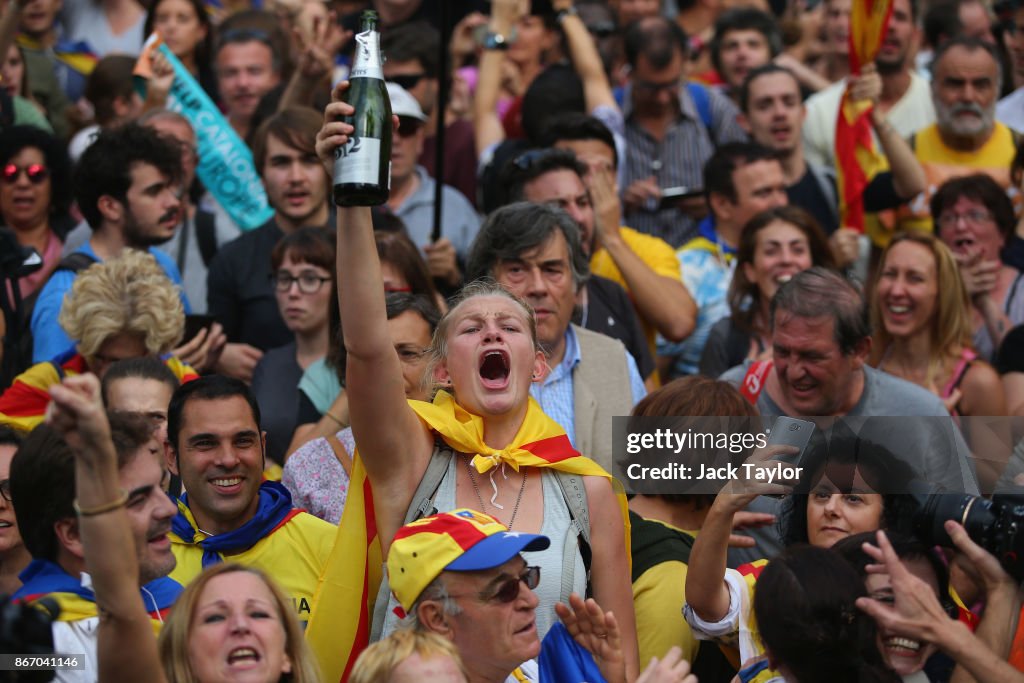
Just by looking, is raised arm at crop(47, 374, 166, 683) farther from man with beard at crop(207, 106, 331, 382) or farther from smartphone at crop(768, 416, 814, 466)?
man with beard at crop(207, 106, 331, 382)

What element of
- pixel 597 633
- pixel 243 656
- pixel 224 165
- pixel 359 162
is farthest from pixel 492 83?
pixel 243 656

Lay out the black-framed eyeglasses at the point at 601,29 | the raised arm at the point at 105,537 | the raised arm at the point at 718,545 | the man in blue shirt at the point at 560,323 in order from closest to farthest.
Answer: the raised arm at the point at 105,537, the raised arm at the point at 718,545, the man in blue shirt at the point at 560,323, the black-framed eyeglasses at the point at 601,29

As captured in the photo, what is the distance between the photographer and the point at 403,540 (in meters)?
3.92

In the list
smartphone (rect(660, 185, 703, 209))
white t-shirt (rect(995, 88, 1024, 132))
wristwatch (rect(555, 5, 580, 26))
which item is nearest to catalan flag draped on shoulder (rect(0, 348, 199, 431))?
smartphone (rect(660, 185, 703, 209))

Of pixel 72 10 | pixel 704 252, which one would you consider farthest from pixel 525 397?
pixel 72 10

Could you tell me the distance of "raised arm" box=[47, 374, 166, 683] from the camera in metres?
3.21

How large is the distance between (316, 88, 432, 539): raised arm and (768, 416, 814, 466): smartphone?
105cm

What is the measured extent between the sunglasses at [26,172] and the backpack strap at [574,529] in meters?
3.86

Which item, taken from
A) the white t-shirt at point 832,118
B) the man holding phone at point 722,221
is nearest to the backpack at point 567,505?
the man holding phone at point 722,221

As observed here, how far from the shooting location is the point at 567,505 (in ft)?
14.3

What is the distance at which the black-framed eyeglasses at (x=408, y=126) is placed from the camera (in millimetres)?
7730

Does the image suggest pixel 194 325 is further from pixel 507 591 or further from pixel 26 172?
pixel 507 591

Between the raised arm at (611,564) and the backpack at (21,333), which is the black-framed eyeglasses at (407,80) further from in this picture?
the raised arm at (611,564)

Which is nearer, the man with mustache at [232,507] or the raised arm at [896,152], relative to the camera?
the man with mustache at [232,507]
